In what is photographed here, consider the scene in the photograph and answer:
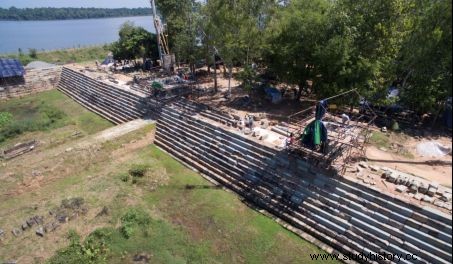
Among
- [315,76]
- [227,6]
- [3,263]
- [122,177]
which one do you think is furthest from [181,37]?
[3,263]

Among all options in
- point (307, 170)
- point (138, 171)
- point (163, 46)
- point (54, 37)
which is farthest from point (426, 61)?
point (54, 37)

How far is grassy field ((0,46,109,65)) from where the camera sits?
3664 centimetres

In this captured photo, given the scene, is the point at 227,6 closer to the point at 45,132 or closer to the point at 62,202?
the point at 62,202

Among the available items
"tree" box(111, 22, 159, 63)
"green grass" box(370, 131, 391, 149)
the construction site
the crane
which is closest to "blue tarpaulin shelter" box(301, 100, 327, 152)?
the construction site

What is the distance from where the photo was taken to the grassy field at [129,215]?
10.1 metres

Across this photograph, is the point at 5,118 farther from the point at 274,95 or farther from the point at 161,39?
the point at 274,95

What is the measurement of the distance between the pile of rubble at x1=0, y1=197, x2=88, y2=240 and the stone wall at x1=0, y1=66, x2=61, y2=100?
19629mm

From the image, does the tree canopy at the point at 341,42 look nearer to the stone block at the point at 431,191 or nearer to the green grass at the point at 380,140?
the green grass at the point at 380,140

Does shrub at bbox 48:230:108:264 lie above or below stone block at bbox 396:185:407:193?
below

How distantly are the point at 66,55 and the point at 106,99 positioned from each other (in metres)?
22.6

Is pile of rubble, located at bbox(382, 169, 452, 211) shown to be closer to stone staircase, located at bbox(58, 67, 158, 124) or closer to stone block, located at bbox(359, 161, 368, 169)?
stone block, located at bbox(359, 161, 368, 169)

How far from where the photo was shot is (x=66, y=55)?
130 ft

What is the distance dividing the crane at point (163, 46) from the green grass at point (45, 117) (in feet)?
23.5

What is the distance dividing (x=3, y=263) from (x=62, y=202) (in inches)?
115
